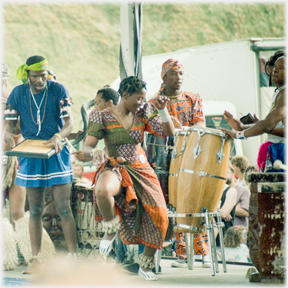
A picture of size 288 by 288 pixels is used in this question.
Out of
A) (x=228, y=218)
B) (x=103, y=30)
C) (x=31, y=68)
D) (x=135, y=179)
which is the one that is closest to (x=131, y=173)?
(x=135, y=179)

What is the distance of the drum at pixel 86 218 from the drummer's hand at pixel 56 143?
0.96 metres

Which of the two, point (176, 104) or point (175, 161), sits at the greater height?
point (176, 104)

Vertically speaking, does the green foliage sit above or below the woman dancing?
above

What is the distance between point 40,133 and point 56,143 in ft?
0.97

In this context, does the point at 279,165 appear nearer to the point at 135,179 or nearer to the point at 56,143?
the point at 135,179

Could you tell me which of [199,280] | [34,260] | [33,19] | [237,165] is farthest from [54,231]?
[33,19]

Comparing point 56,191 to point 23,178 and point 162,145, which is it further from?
point 162,145

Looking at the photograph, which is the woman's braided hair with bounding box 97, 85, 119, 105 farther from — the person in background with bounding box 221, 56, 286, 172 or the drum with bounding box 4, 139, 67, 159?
the person in background with bounding box 221, 56, 286, 172

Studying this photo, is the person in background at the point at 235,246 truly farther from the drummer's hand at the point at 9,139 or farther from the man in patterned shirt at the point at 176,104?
the drummer's hand at the point at 9,139

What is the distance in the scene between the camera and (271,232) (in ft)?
14.1

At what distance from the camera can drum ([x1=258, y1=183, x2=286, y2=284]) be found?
4.27 meters

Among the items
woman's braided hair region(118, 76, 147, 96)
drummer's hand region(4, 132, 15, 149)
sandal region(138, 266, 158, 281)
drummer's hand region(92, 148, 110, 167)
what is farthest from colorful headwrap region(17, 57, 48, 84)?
sandal region(138, 266, 158, 281)

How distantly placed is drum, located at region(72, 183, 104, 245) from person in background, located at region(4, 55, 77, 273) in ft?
1.94

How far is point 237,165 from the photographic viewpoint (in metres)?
8.23
